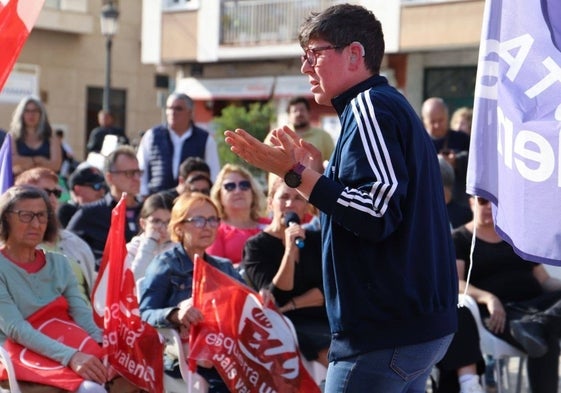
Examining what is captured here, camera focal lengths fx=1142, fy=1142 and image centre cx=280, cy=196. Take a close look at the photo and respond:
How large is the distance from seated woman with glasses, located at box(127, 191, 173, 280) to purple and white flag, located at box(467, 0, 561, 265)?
332 cm

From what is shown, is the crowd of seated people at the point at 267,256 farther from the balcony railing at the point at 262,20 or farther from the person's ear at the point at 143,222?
the balcony railing at the point at 262,20

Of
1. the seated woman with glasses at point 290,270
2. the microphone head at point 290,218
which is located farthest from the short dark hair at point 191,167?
the microphone head at point 290,218

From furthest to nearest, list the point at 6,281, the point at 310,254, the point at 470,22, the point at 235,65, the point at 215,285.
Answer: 1. the point at 235,65
2. the point at 470,22
3. the point at 310,254
4. the point at 215,285
5. the point at 6,281

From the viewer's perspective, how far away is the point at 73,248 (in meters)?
6.73

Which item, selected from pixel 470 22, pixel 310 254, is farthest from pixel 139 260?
pixel 470 22

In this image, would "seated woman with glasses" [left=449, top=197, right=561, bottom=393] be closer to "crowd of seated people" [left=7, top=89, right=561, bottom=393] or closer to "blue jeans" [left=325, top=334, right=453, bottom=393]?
"crowd of seated people" [left=7, top=89, right=561, bottom=393]

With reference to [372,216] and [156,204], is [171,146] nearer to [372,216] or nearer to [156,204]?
[156,204]

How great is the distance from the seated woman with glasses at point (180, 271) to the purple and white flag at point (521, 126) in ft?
7.61

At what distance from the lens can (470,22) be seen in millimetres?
21688

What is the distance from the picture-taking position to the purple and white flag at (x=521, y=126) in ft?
12.1

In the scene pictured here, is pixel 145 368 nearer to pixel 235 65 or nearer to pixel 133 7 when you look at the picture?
pixel 235 65

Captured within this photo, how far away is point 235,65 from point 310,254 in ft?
70.7

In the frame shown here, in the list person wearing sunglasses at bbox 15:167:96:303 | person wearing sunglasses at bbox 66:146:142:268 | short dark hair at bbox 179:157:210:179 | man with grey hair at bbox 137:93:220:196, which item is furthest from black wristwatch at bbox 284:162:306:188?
man with grey hair at bbox 137:93:220:196

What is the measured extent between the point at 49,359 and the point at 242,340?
1.00 m
